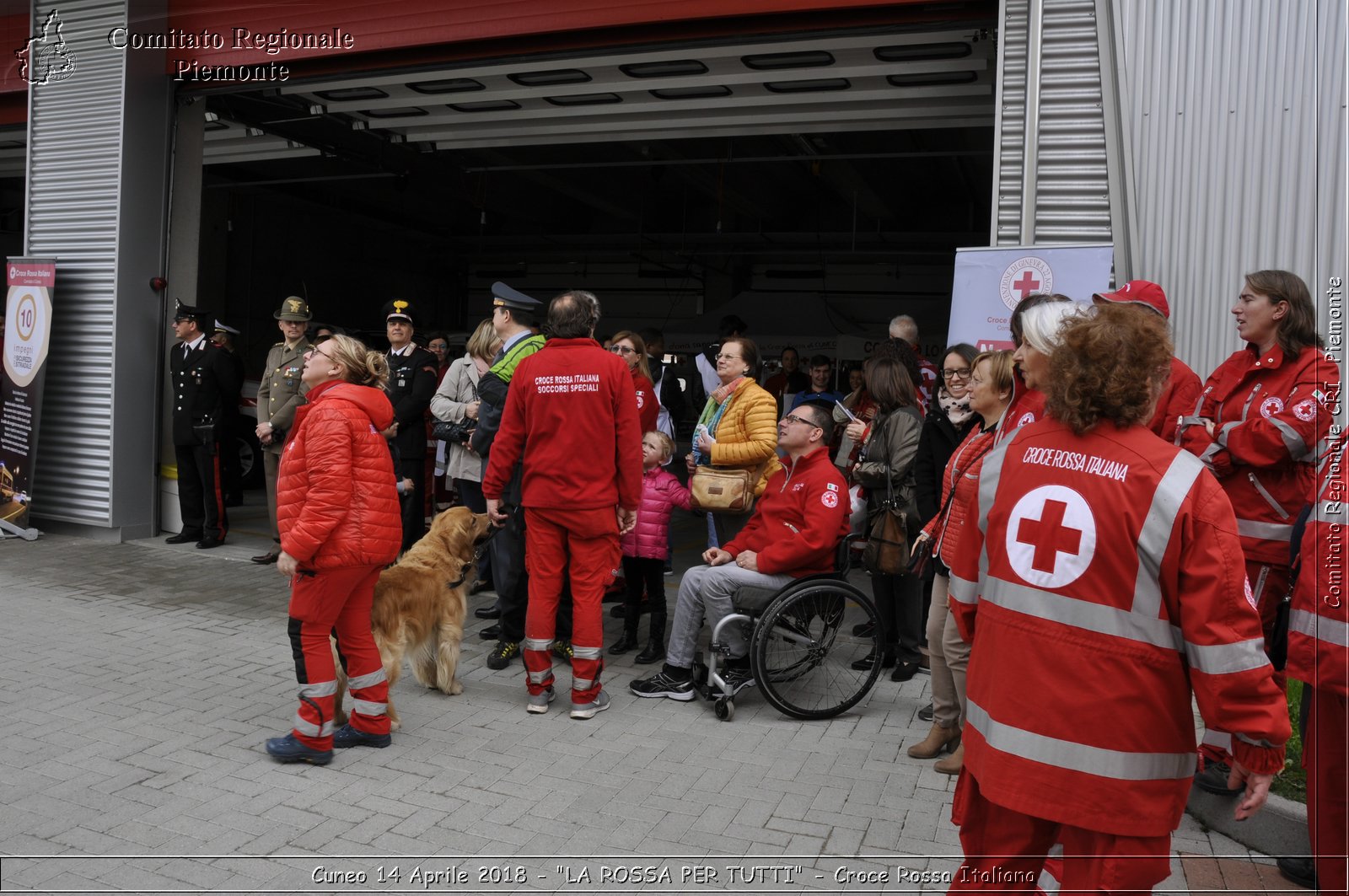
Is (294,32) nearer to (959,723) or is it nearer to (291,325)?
(291,325)

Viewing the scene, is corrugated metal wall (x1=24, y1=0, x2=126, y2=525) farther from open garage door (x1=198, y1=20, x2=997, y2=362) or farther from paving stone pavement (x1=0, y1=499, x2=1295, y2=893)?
paving stone pavement (x1=0, y1=499, x2=1295, y2=893)

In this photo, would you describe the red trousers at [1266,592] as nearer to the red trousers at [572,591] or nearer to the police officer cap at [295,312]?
the red trousers at [572,591]

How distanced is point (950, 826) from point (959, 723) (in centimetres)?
68

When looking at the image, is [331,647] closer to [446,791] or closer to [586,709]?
[446,791]

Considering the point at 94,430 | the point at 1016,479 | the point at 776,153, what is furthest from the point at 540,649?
the point at 776,153

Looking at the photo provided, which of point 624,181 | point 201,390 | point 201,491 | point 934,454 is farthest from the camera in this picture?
point 624,181

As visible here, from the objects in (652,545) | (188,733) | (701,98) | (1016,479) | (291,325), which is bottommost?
(188,733)

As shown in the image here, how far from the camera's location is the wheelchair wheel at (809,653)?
194 inches

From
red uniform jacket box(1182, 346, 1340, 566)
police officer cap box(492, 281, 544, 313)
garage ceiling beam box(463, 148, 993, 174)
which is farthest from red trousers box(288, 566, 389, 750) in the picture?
garage ceiling beam box(463, 148, 993, 174)

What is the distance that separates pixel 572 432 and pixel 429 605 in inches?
43.6

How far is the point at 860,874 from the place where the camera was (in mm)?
3520

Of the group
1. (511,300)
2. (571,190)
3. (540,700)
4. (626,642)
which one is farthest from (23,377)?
(571,190)

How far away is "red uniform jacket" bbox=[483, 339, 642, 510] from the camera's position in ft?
16.4

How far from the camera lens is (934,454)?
5.30 metres
